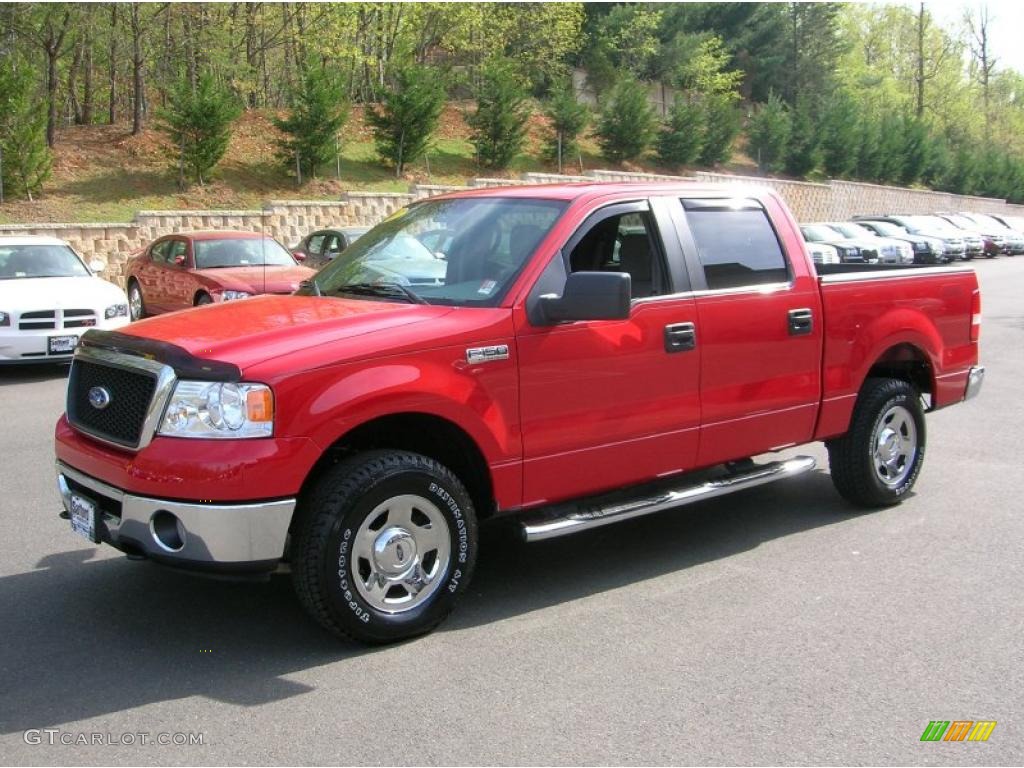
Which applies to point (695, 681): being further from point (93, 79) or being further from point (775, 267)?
point (93, 79)

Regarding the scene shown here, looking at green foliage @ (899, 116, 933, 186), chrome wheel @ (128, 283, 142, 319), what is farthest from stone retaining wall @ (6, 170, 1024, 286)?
green foliage @ (899, 116, 933, 186)

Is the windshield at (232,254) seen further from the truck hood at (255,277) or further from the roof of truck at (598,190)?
the roof of truck at (598,190)

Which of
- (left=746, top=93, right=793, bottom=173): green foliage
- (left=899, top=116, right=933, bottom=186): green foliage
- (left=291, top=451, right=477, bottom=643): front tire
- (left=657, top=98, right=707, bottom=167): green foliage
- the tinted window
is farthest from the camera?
(left=899, top=116, right=933, bottom=186): green foliage

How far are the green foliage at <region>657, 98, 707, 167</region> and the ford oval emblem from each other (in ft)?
127

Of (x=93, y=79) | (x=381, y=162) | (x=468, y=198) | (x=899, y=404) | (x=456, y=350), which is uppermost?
(x=93, y=79)

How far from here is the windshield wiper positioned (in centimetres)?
488

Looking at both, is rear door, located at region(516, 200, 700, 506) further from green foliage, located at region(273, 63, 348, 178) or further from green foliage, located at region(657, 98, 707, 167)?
green foliage, located at region(657, 98, 707, 167)

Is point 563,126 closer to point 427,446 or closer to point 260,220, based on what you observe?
point 260,220

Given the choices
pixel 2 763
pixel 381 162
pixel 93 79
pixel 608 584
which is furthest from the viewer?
pixel 93 79

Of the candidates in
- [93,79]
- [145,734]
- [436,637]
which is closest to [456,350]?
[436,637]

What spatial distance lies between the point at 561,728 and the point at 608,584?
1.59 m

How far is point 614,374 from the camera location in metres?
4.99

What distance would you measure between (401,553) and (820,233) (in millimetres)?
26635

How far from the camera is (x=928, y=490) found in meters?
7.06
